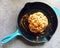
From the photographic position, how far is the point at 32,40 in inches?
28.5

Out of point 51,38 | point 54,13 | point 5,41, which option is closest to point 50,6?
point 54,13

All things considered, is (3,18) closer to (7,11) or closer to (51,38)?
(7,11)

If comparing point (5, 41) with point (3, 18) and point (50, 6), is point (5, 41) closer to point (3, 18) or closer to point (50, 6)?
point (3, 18)

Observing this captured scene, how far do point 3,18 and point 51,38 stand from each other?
230 millimetres

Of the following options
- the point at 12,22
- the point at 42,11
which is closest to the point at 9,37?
the point at 12,22

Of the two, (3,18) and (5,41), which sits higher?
(3,18)

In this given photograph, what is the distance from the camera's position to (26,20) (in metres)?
0.73

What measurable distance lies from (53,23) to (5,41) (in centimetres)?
22

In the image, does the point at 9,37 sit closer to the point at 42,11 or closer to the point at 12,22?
the point at 12,22

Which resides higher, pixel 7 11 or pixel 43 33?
pixel 7 11

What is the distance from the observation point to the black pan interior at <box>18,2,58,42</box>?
0.73 meters

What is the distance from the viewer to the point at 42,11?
740 mm

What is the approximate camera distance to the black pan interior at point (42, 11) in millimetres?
729

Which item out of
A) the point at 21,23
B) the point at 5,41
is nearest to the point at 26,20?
the point at 21,23
